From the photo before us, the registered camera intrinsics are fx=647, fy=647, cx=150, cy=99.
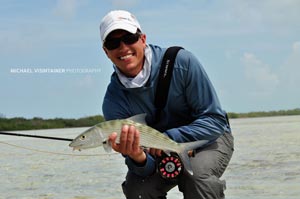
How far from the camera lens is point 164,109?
532cm

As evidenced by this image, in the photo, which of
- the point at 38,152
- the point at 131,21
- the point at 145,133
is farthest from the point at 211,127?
the point at 38,152

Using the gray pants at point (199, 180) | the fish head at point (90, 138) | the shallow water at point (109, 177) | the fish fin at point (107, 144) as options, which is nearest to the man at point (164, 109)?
the gray pants at point (199, 180)

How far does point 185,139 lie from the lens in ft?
16.8

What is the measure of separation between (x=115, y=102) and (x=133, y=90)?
0.27 metres

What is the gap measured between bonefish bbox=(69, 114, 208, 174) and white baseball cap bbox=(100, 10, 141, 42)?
0.71 meters

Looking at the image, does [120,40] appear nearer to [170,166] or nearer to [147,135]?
[147,135]

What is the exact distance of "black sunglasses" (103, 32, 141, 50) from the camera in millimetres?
5034

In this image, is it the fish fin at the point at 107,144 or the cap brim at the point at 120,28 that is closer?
the fish fin at the point at 107,144

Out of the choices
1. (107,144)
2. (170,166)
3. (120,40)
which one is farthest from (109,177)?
(107,144)

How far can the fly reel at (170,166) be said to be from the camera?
5133 mm

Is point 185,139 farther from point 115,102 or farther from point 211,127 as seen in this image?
point 115,102

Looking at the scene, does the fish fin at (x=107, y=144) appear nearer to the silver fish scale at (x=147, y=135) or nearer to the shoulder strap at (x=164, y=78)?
the silver fish scale at (x=147, y=135)

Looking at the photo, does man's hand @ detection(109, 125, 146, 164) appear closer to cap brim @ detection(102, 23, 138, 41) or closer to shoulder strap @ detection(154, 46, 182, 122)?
shoulder strap @ detection(154, 46, 182, 122)

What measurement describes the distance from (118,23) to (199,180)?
1.38 meters
